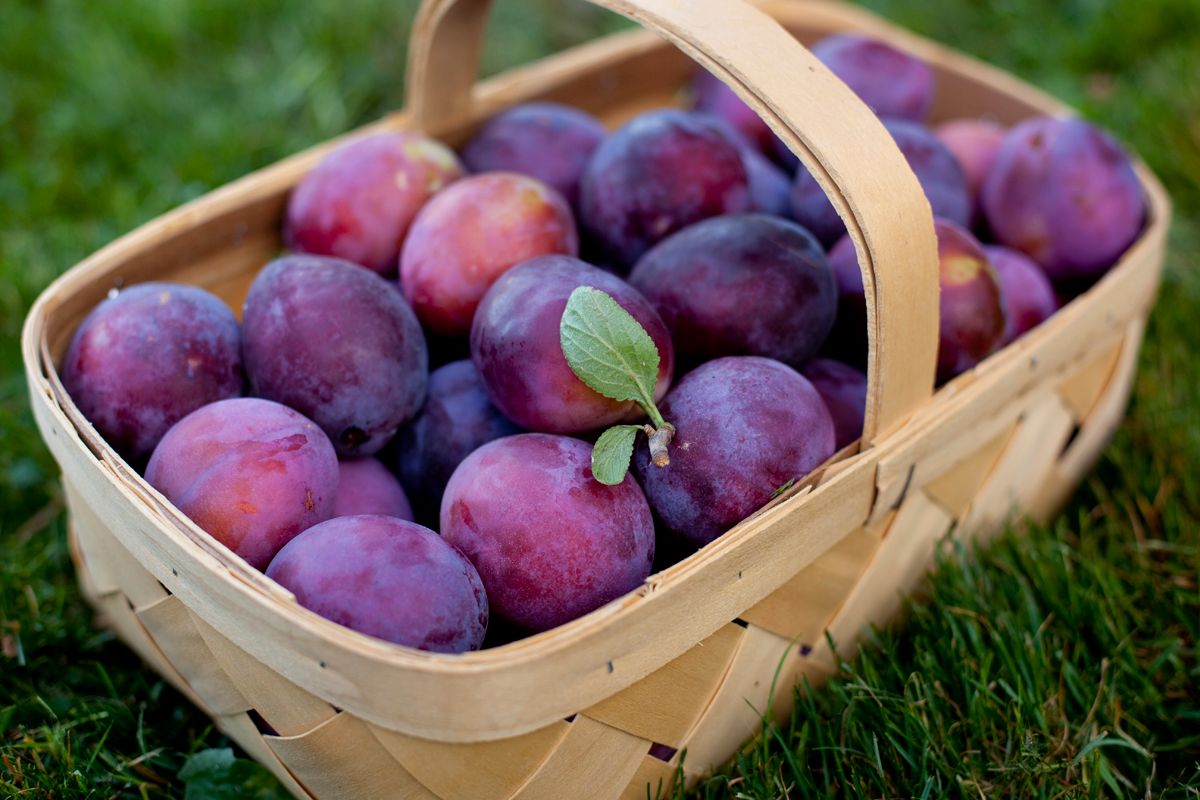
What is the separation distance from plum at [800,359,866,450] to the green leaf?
785 mm

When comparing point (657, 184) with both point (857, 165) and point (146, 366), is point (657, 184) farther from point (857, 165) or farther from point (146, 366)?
point (146, 366)

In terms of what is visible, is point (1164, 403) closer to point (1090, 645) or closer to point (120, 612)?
point (1090, 645)

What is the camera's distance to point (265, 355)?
1290mm

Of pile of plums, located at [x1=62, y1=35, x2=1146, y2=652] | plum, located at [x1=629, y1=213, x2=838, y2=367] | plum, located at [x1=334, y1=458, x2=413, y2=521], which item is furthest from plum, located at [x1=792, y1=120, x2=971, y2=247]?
plum, located at [x1=334, y1=458, x2=413, y2=521]

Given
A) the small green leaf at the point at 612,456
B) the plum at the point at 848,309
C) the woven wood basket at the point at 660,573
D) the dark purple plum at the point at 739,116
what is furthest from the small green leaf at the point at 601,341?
the dark purple plum at the point at 739,116

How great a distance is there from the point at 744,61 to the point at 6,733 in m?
1.18

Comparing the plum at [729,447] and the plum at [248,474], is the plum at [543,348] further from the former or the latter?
the plum at [248,474]

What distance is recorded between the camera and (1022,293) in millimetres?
1637

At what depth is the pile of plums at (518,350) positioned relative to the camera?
44.2 inches

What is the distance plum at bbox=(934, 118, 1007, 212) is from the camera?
186 centimetres

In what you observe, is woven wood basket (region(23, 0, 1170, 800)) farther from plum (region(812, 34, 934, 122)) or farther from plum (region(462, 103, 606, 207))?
plum (region(812, 34, 934, 122))

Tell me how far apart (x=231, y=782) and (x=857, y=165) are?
95 cm

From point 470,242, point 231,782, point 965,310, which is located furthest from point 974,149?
point 231,782

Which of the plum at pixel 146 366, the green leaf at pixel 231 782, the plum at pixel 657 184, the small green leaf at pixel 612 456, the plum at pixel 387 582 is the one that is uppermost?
the plum at pixel 657 184
